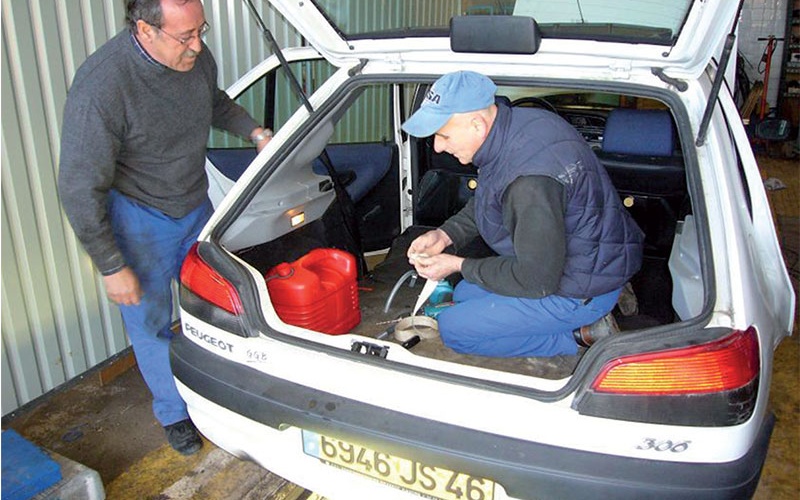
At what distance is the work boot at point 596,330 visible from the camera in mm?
2303

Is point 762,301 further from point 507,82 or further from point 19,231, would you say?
point 19,231

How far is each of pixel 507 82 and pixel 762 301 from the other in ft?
3.18

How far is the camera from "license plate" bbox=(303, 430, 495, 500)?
5.19ft

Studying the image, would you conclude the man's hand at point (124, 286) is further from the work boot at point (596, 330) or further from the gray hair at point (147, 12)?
the work boot at point (596, 330)

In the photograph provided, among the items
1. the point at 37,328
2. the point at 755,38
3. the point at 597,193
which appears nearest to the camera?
the point at 597,193

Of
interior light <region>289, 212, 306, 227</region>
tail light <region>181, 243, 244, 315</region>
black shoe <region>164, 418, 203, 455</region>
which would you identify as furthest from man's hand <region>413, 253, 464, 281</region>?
black shoe <region>164, 418, 203, 455</region>

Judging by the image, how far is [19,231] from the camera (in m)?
2.71

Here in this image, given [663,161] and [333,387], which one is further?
[663,161]

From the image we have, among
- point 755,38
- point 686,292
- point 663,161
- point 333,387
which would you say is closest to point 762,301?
point 686,292

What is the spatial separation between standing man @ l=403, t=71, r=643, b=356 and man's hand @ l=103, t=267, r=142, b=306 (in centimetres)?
99

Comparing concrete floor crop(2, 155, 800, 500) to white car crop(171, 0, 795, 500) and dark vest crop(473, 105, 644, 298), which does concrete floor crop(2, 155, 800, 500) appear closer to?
white car crop(171, 0, 795, 500)

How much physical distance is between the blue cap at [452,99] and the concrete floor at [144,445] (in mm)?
1506

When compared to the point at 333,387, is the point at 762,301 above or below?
above

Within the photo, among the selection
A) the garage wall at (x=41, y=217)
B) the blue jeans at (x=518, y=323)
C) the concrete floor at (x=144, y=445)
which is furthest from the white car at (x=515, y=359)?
the garage wall at (x=41, y=217)
